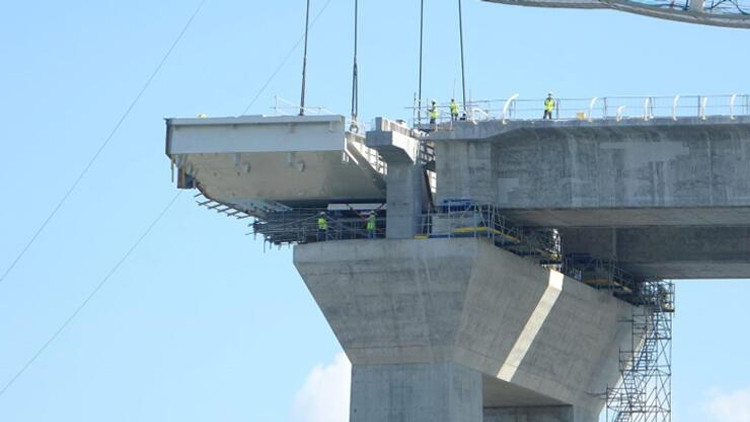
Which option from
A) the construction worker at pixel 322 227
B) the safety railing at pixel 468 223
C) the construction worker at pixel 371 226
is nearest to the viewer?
the safety railing at pixel 468 223

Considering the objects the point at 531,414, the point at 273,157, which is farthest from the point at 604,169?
the point at 531,414

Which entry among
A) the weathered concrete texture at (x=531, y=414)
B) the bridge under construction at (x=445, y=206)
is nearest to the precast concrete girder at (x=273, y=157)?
the bridge under construction at (x=445, y=206)

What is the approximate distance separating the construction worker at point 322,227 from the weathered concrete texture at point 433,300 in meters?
0.81

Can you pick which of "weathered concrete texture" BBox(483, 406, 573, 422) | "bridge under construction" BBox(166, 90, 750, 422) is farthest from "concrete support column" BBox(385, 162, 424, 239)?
"weathered concrete texture" BBox(483, 406, 573, 422)

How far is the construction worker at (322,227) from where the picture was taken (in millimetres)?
87625

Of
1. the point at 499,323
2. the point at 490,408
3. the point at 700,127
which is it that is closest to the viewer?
the point at 700,127

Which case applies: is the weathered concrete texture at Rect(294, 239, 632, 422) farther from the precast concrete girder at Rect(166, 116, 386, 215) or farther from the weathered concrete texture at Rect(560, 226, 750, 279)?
the weathered concrete texture at Rect(560, 226, 750, 279)

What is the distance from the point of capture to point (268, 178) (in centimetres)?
8675

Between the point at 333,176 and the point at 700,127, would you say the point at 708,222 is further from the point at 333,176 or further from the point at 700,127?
the point at 333,176

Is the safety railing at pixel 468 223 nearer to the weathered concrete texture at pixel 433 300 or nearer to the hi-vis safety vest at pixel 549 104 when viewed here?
the weathered concrete texture at pixel 433 300

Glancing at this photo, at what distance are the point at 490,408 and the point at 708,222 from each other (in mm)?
16825

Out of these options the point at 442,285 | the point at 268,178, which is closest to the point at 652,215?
the point at 442,285

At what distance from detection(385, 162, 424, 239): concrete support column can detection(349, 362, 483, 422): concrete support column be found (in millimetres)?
5256

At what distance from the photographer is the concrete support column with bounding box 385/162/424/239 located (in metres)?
86.4
